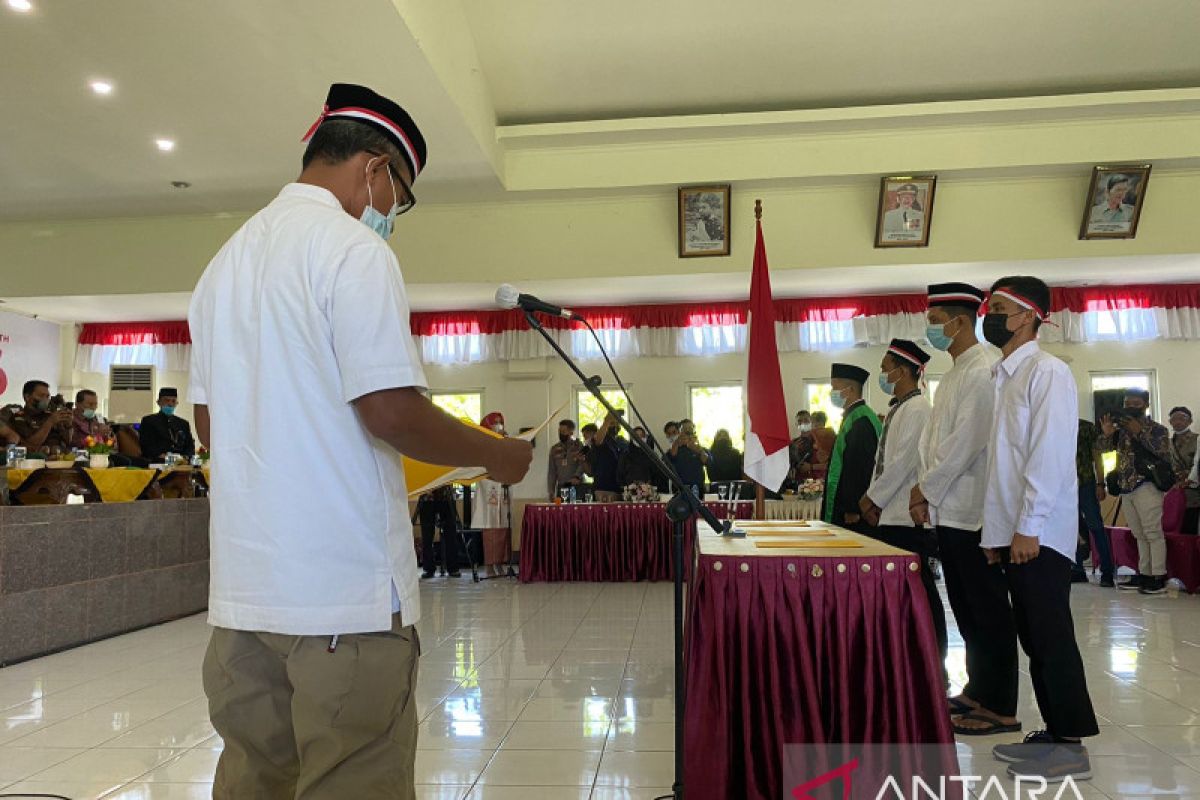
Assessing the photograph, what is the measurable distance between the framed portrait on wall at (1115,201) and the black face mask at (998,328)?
5.71 meters

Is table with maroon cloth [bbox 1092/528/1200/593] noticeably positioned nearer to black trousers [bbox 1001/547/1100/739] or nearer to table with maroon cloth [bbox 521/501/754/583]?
table with maroon cloth [bbox 521/501/754/583]

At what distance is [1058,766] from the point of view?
2.50 metres

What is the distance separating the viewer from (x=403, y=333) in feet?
3.67

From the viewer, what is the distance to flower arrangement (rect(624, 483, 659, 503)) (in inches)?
325

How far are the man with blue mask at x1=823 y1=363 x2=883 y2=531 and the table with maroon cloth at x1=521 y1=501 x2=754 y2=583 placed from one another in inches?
142

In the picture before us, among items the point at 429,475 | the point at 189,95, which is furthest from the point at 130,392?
the point at 429,475

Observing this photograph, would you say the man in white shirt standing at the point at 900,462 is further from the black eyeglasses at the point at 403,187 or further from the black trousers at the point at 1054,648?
the black eyeglasses at the point at 403,187

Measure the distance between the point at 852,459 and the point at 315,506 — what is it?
3.34 metres

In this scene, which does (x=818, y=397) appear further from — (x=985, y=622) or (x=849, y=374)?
(x=985, y=622)

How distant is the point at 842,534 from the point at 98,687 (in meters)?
3.45

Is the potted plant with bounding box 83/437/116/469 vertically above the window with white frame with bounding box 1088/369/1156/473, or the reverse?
the window with white frame with bounding box 1088/369/1156/473

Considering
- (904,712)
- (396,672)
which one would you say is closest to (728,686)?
(904,712)

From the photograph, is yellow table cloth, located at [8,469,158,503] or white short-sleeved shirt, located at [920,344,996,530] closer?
white short-sleeved shirt, located at [920,344,996,530]

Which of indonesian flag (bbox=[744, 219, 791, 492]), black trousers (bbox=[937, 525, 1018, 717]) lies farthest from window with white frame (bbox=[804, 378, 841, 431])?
black trousers (bbox=[937, 525, 1018, 717])
